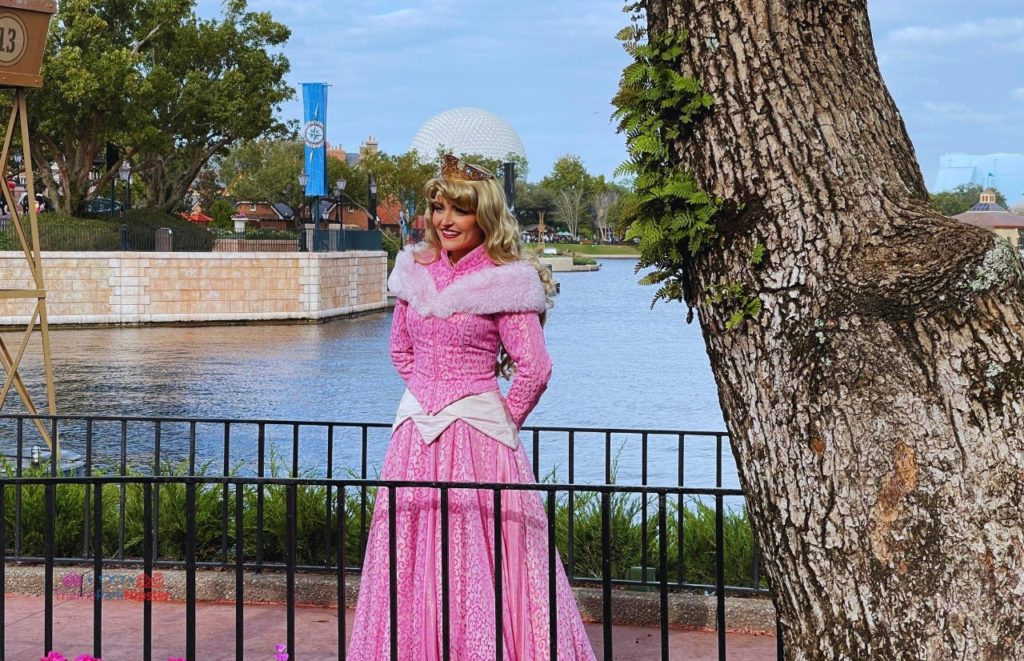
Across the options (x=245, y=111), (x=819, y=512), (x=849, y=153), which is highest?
(x=245, y=111)

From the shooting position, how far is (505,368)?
4641mm

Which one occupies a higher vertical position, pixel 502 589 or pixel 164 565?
pixel 502 589

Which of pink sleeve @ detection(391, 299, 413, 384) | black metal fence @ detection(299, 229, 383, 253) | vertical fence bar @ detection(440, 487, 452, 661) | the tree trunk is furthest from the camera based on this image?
black metal fence @ detection(299, 229, 383, 253)

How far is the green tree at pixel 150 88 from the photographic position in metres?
35.3

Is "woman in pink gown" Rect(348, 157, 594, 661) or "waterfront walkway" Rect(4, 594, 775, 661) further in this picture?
"waterfront walkway" Rect(4, 594, 775, 661)

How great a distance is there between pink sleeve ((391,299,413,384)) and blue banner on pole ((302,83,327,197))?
37101 millimetres

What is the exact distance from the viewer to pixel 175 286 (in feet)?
112

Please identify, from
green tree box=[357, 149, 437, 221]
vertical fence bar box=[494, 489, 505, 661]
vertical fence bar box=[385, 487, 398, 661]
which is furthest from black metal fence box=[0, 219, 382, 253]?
vertical fence bar box=[494, 489, 505, 661]

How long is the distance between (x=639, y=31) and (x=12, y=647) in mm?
3621

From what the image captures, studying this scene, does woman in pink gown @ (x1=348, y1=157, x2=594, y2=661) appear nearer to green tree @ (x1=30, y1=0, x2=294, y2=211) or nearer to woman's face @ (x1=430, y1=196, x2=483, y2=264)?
woman's face @ (x1=430, y1=196, x2=483, y2=264)

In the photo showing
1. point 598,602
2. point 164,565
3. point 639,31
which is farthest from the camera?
point 164,565

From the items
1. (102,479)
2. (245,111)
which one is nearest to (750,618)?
(102,479)

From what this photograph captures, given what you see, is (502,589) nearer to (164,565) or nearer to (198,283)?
(164,565)

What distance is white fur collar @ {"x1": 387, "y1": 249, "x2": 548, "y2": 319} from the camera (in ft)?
13.8
